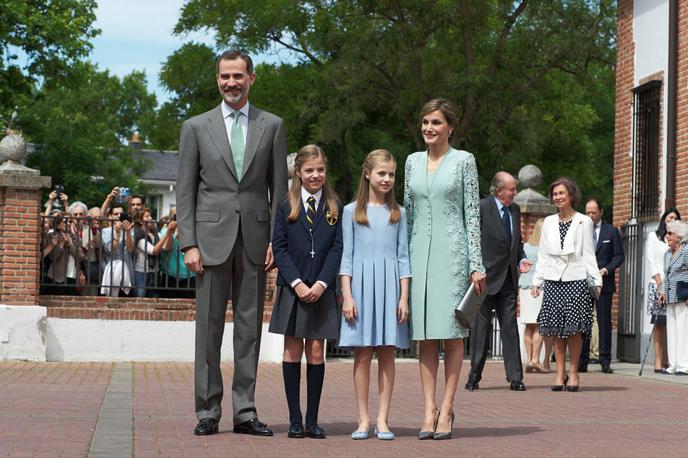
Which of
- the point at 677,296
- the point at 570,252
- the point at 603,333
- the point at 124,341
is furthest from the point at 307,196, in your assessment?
the point at 124,341

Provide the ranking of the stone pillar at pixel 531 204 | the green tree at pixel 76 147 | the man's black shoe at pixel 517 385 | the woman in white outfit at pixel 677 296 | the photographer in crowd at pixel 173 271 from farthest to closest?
the green tree at pixel 76 147
the stone pillar at pixel 531 204
the photographer in crowd at pixel 173 271
the woman in white outfit at pixel 677 296
the man's black shoe at pixel 517 385

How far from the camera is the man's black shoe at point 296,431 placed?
314 inches

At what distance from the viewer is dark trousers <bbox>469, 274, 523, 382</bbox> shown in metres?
12.7

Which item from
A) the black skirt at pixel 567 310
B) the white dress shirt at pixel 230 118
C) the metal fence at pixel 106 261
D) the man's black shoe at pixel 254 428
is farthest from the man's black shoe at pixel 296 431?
the metal fence at pixel 106 261

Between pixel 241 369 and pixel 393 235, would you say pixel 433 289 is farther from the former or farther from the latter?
pixel 241 369

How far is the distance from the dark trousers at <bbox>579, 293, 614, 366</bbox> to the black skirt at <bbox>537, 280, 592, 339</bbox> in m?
2.79

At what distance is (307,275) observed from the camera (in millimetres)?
8055

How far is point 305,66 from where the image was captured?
37.7 m

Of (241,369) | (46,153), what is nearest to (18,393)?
(241,369)

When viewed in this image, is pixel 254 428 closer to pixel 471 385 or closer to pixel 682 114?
pixel 471 385

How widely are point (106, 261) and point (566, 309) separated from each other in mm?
7081

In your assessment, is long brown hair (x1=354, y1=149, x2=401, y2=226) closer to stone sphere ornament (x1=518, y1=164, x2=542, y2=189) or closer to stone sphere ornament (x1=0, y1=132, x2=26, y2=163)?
stone sphere ornament (x1=0, y1=132, x2=26, y2=163)

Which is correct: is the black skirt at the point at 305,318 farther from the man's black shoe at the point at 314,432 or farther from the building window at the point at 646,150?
the building window at the point at 646,150

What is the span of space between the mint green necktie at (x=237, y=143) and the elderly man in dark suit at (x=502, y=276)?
16.1 ft
